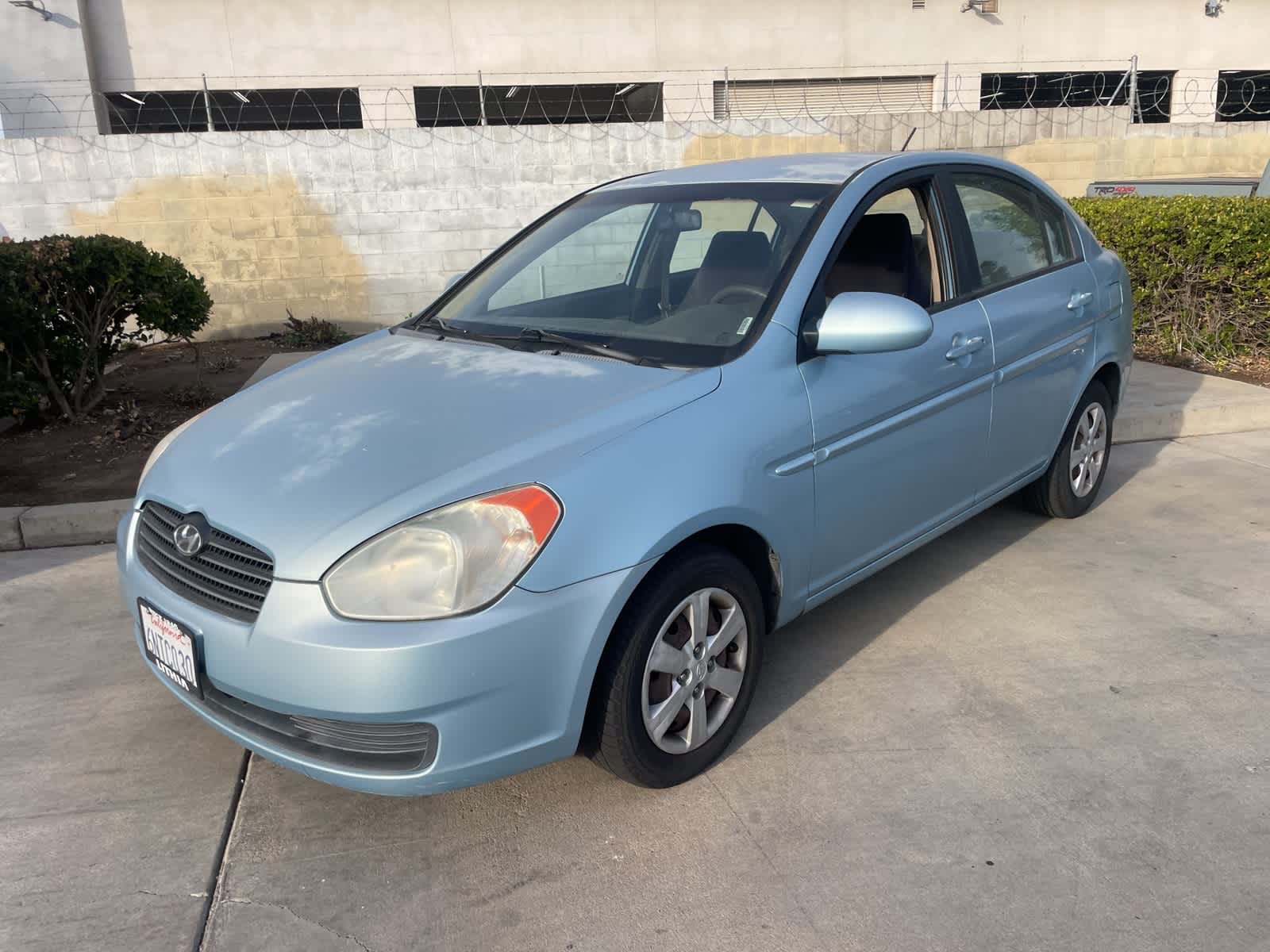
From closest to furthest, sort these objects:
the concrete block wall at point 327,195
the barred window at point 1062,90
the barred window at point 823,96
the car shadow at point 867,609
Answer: the car shadow at point 867,609
the concrete block wall at point 327,195
the barred window at point 823,96
the barred window at point 1062,90

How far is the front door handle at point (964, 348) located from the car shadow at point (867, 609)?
1009mm

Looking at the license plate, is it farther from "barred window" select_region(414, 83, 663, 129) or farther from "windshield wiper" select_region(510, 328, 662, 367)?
"barred window" select_region(414, 83, 663, 129)

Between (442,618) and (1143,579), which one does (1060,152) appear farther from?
(442,618)

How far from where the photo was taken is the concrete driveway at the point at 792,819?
2365 millimetres

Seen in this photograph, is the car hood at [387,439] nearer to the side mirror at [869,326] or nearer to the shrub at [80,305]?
the side mirror at [869,326]

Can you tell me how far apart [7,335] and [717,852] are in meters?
5.53

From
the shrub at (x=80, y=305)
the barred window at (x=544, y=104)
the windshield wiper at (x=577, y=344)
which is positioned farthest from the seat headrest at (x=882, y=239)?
the barred window at (x=544, y=104)

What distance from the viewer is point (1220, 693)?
327 centimetres

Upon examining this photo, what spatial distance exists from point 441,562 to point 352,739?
0.48 m

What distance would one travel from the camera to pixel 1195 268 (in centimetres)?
750

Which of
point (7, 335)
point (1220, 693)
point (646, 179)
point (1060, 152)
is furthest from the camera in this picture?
point (1060, 152)

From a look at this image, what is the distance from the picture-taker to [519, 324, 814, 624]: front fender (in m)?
2.42

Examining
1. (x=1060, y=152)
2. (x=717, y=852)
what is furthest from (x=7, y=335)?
(x=1060, y=152)

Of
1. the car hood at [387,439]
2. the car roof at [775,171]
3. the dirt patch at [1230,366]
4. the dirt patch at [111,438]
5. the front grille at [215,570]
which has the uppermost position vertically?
the car roof at [775,171]
